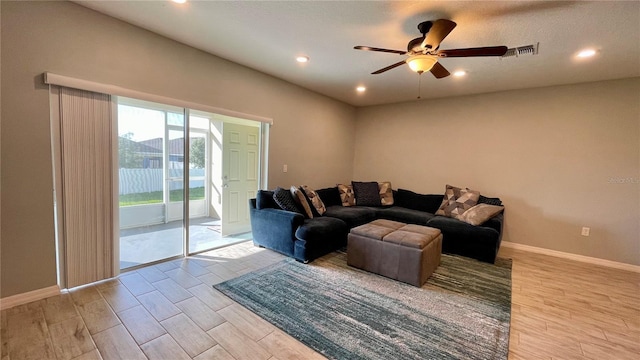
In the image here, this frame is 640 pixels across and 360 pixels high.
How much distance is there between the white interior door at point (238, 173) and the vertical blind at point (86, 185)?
5.56 feet

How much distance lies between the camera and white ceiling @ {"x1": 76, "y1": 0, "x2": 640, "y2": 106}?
84.0 inches

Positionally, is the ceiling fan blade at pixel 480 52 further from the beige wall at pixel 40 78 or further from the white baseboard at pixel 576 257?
the white baseboard at pixel 576 257

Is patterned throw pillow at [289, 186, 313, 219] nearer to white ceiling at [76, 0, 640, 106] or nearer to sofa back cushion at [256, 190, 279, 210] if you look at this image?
sofa back cushion at [256, 190, 279, 210]

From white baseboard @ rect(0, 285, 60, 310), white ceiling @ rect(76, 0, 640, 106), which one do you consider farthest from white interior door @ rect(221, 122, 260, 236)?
white baseboard @ rect(0, 285, 60, 310)

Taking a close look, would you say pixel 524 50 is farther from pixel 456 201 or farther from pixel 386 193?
pixel 386 193

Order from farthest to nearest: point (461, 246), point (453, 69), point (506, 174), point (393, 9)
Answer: point (506, 174) < point (461, 246) < point (453, 69) < point (393, 9)

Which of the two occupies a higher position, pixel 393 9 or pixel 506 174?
pixel 393 9

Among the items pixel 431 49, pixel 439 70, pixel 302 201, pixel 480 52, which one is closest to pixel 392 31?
pixel 431 49

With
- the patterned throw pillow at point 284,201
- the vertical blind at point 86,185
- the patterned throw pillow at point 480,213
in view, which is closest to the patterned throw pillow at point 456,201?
the patterned throw pillow at point 480,213

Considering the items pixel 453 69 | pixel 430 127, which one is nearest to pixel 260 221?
pixel 453 69

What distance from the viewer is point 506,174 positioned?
14.2 ft

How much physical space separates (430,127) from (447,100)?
0.54 meters

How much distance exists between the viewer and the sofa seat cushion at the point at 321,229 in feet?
10.7

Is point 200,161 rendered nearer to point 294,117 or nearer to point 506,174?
point 294,117
